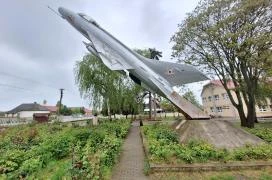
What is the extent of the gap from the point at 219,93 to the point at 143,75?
45907mm

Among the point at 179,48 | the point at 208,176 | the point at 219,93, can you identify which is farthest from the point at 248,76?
the point at 219,93

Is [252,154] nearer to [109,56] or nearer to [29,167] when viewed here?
[29,167]

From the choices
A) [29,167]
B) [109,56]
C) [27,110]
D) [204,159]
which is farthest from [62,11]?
[27,110]

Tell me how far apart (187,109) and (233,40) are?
31.2 ft

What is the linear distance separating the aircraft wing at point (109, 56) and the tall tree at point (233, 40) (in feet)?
28.7

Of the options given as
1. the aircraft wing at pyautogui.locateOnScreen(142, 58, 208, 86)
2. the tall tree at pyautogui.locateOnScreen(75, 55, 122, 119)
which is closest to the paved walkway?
the aircraft wing at pyautogui.locateOnScreen(142, 58, 208, 86)

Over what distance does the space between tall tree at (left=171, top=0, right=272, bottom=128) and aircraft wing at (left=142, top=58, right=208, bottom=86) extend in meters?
5.98

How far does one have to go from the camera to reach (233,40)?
20531 mm

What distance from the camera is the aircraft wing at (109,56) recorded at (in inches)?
611

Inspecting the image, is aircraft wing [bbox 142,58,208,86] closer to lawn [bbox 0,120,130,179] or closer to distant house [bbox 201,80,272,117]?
lawn [bbox 0,120,130,179]

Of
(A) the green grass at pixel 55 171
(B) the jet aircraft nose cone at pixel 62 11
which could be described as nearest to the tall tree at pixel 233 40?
(B) the jet aircraft nose cone at pixel 62 11

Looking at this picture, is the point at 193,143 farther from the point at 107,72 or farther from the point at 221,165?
the point at 107,72

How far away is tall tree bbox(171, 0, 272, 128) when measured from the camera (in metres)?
19.8

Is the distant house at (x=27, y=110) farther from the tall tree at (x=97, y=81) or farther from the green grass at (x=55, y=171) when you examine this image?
the green grass at (x=55, y=171)
